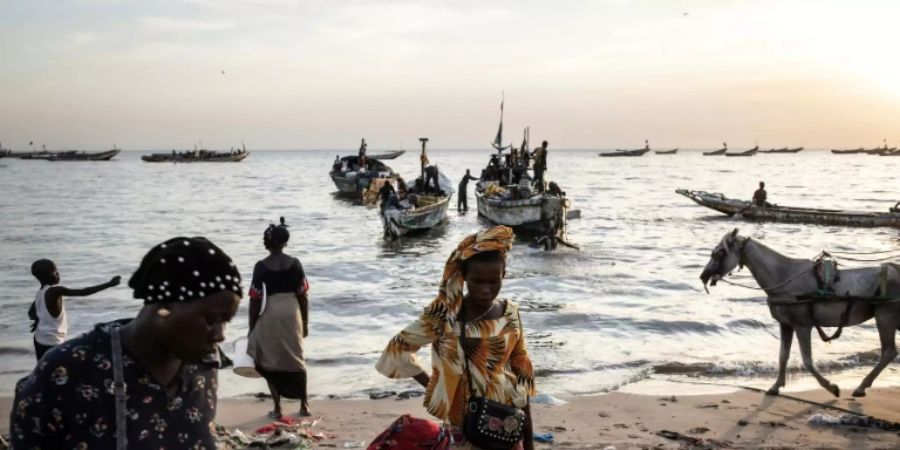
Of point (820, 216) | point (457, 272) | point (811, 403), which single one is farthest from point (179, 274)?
point (820, 216)

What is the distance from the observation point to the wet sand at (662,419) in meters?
6.81

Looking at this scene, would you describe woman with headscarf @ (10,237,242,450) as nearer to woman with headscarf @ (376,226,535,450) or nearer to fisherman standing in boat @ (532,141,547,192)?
woman with headscarf @ (376,226,535,450)

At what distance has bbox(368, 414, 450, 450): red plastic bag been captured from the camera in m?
3.17

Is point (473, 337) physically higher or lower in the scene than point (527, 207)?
higher

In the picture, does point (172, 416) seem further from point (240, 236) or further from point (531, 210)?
point (240, 236)

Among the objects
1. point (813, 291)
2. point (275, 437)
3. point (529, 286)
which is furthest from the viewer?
point (529, 286)

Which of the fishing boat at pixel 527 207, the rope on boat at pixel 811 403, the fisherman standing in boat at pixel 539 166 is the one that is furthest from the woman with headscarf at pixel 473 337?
the fisherman standing in boat at pixel 539 166

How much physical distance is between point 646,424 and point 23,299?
45.8 ft

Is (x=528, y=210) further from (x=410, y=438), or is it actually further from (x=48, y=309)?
(x=410, y=438)

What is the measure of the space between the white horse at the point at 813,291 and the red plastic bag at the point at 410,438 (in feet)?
18.1

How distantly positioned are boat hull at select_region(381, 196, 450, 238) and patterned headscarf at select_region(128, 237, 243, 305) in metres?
25.0

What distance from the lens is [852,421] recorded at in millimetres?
7277

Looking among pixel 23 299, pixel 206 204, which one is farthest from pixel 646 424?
pixel 206 204

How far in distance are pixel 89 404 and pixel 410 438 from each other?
1429 mm
